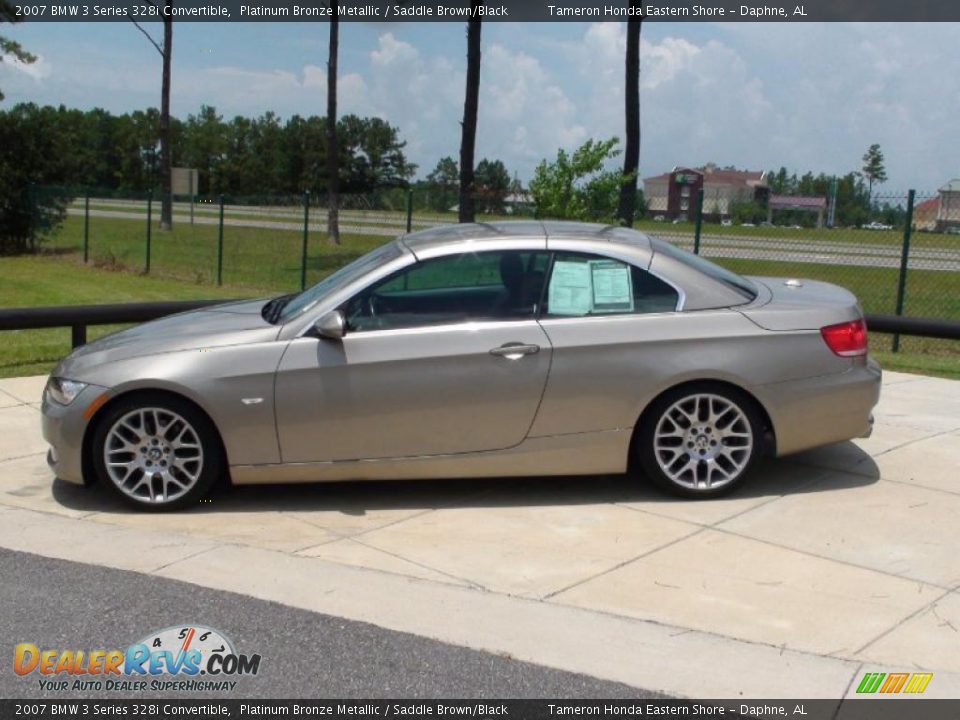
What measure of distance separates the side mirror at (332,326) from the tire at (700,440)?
5.77 ft

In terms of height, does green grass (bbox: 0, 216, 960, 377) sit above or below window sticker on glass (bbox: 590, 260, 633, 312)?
below

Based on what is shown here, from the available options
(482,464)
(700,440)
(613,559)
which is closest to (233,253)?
(482,464)

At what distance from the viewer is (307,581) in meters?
5.14

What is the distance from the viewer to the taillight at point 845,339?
20.7 ft

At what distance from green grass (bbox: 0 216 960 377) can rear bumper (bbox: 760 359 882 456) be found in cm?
480

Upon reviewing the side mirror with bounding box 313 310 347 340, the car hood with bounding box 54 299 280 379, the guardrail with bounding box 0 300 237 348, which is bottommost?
the guardrail with bounding box 0 300 237 348

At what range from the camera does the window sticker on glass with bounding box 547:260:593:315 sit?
6238mm

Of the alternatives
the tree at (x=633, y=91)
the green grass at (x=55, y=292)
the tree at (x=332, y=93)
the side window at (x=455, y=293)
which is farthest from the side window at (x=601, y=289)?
the tree at (x=332, y=93)

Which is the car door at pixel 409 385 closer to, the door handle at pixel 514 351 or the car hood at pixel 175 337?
the door handle at pixel 514 351

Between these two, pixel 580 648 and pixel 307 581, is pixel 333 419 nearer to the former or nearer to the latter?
pixel 307 581

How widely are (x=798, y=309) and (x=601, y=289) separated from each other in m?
1.16

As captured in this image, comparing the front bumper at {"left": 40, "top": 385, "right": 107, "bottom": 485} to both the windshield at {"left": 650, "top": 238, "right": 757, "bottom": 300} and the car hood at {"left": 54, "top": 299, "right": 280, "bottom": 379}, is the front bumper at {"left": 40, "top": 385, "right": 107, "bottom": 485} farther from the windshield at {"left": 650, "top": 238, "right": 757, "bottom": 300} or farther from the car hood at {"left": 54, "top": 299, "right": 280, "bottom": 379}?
the windshield at {"left": 650, "top": 238, "right": 757, "bottom": 300}

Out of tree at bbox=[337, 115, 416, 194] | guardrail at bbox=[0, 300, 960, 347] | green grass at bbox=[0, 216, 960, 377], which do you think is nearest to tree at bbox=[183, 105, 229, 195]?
tree at bbox=[337, 115, 416, 194]

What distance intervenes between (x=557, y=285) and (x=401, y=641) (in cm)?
250
